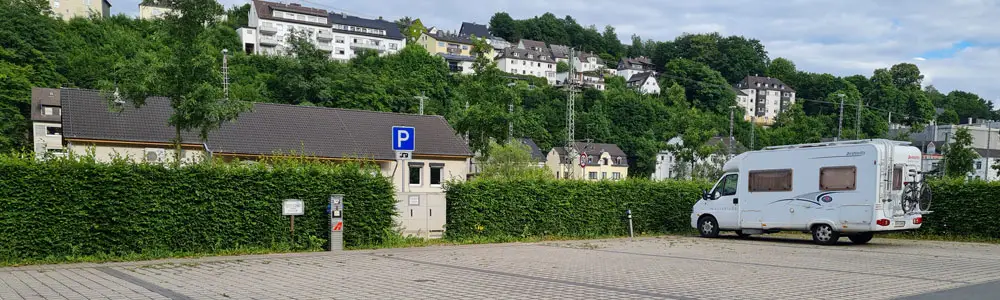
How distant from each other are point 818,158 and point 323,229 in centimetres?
1283

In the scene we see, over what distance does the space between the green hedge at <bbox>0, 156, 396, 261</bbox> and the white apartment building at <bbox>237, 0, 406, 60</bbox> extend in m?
89.6

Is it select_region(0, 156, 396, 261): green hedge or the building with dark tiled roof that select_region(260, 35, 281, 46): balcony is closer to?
the building with dark tiled roof

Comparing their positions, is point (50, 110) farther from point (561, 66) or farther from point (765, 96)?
point (765, 96)

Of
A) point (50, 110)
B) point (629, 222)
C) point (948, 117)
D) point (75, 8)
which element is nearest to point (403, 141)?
point (629, 222)

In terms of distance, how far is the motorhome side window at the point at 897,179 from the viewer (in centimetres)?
1641

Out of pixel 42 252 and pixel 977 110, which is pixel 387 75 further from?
pixel 977 110

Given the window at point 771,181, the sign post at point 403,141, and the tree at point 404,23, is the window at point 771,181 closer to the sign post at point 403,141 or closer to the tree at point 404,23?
the sign post at point 403,141

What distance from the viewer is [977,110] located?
123 meters

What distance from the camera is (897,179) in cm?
1652

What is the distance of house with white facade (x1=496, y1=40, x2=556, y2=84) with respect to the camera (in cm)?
13862

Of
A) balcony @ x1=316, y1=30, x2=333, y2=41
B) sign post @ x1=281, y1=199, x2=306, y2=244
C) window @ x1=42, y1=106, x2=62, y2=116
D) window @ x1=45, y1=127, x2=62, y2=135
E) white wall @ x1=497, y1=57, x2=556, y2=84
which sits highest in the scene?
balcony @ x1=316, y1=30, x2=333, y2=41

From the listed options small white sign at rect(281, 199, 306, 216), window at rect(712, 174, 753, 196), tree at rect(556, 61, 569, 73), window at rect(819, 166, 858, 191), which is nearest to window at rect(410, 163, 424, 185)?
window at rect(712, 174, 753, 196)

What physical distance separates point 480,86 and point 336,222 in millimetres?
23741

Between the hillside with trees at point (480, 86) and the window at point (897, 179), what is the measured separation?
1821cm
